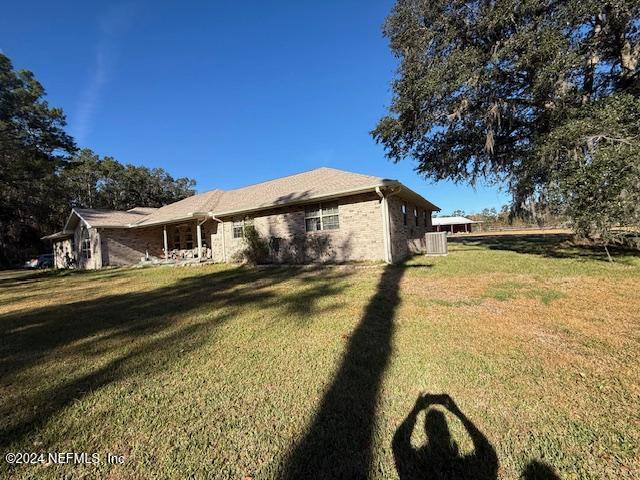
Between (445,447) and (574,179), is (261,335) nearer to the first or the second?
(445,447)

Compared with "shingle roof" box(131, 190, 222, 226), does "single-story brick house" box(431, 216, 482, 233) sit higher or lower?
lower

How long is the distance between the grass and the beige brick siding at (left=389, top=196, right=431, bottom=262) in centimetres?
549

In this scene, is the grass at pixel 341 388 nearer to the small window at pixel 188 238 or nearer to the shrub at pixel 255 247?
the shrub at pixel 255 247

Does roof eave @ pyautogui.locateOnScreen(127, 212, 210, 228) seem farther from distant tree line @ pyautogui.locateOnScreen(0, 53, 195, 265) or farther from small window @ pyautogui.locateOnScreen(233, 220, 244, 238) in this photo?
distant tree line @ pyautogui.locateOnScreen(0, 53, 195, 265)

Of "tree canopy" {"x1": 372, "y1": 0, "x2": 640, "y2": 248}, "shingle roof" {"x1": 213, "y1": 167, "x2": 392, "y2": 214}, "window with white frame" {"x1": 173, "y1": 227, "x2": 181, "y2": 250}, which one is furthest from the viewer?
"window with white frame" {"x1": 173, "y1": 227, "x2": 181, "y2": 250}

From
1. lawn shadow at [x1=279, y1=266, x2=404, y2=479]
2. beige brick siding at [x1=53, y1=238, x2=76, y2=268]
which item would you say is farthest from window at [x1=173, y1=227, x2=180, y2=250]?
lawn shadow at [x1=279, y1=266, x2=404, y2=479]

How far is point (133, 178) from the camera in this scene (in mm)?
35000

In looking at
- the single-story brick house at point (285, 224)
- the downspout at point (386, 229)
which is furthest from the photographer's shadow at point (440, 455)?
the single-story brick house at point (285, 224)

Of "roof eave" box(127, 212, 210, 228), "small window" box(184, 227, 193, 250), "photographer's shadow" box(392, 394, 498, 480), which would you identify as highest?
"roof eave" box(127, 212, 210, 228)

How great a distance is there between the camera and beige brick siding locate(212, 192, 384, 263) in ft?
35.7

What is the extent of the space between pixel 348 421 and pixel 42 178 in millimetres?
27479

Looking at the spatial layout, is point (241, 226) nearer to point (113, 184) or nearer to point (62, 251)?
point (62, 251)

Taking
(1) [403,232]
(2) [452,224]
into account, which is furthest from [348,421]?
(2) [452,224]

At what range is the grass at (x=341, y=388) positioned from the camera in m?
1.98
